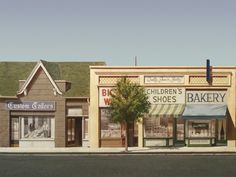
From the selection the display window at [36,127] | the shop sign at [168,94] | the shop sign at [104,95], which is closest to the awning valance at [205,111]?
the shop sign at [168,94]

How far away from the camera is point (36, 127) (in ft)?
147

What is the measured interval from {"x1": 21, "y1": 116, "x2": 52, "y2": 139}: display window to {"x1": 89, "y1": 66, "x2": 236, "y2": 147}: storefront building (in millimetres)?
3829

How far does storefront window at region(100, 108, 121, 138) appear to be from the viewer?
43.4 meters

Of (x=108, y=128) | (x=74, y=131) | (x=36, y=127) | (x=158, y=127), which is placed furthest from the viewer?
(x=74, y=131)

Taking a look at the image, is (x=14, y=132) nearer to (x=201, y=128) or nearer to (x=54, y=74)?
(x=54, y=74)

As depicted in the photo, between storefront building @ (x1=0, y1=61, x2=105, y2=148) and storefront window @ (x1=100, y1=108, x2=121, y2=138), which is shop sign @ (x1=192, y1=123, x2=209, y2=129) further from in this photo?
storefront building @ (x1=0, y1=61, x2=105, y2=148)

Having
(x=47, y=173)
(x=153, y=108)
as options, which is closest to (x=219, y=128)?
(x=153, y=108)

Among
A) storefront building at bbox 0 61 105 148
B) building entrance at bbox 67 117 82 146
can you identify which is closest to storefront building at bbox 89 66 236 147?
storefront building at bbox 0 61 105 148

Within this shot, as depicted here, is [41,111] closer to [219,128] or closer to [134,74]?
[134,74]

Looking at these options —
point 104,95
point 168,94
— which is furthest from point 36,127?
point 168,94

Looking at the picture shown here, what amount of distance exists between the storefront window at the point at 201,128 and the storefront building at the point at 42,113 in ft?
27.9

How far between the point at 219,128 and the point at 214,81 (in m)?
3.77

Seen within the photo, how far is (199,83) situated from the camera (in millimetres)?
42906

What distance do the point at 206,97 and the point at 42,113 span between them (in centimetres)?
1341
